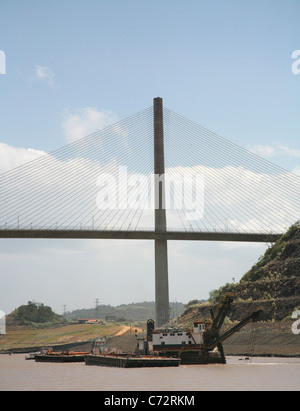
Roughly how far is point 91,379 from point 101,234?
174 ft

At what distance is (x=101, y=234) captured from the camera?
107188 mm

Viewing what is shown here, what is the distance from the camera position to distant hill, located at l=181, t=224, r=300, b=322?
328ft

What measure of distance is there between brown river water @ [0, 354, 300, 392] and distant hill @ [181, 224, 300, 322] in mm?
33651

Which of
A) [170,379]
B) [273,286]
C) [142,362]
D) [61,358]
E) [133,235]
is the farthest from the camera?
[133,235]

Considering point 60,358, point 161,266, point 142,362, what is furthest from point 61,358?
point 161,266

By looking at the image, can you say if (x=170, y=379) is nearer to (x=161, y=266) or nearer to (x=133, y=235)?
(x=161, y=266)

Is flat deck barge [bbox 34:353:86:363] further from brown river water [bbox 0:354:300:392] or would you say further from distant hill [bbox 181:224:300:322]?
distant hill [bbox 181:224:300:322]

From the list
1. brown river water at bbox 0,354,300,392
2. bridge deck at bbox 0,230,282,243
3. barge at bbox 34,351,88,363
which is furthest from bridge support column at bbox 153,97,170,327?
brown river water at bbox 0,354,300,392

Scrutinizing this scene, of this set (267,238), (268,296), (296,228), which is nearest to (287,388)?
(268,296)

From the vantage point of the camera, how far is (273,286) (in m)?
108

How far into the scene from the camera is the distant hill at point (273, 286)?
9988 centimetres

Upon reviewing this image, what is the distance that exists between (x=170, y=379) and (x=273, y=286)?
58.0 m

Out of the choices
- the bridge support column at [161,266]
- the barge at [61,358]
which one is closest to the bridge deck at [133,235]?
the bridge support column at [161,266]

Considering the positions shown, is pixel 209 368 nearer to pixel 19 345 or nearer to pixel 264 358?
pixel 264 358
